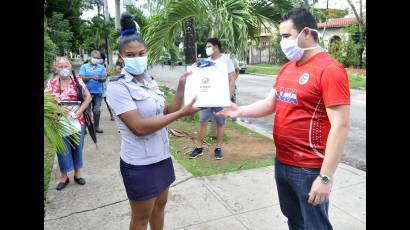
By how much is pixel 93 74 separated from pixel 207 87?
5.31m

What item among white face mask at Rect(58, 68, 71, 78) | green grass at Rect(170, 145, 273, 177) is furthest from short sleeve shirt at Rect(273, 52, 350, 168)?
white face mask at Rect(58, 68, 71, 78)

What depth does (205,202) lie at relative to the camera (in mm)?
3945

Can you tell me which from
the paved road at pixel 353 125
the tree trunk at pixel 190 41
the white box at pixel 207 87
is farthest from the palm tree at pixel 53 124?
the tree trunk at pixel 190 41

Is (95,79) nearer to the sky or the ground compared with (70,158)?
nearer to the sky

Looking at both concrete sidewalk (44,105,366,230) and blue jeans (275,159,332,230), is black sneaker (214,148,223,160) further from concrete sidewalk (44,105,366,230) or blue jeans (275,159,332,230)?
blue jeans (275,159,332,230)

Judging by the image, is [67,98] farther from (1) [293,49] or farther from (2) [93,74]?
(1) [293,49]

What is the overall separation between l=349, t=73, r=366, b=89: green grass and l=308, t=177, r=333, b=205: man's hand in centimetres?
1511

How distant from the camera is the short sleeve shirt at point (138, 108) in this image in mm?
2275

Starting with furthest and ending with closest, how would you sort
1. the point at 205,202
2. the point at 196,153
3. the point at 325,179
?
the point at 196,153, the point at 205,202, the point at 325,179

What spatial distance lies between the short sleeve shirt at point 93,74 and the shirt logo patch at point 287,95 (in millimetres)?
5462

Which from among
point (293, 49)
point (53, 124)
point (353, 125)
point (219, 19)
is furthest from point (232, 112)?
point (353, 125)

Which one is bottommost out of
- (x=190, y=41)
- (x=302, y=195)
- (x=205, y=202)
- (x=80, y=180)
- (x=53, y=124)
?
(x=205, y=202)

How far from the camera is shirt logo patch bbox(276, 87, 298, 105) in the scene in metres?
2.18
